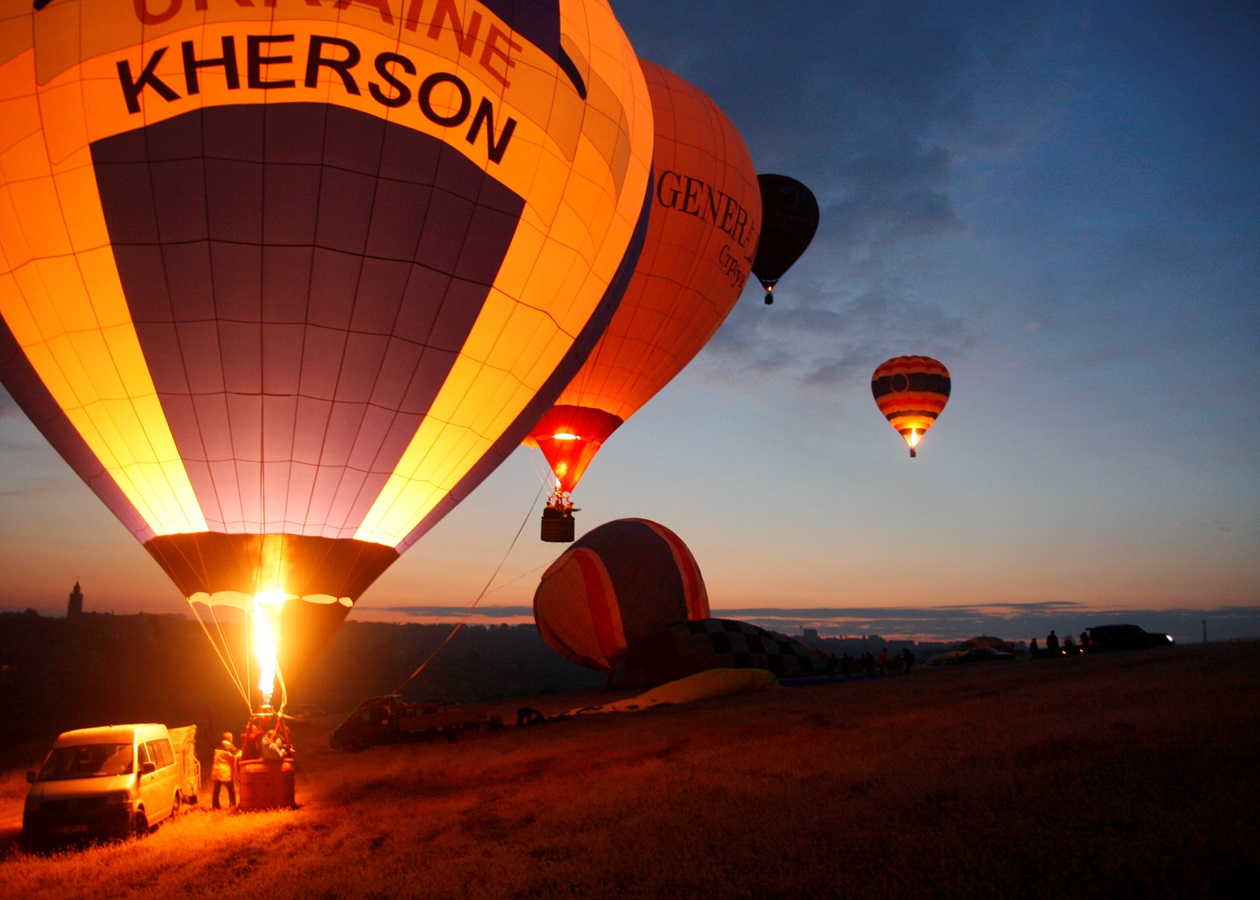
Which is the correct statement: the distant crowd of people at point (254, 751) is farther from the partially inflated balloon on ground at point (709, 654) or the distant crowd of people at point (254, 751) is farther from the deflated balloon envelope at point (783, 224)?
the deflated balloon envelope at point (783, 224)

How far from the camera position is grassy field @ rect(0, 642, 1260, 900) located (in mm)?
5562

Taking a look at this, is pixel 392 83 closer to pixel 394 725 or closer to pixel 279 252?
pixel 279 252

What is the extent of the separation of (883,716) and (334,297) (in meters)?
7.90

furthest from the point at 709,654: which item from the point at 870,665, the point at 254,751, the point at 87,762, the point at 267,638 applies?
the point at 87,762

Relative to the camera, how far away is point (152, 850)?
311 inches

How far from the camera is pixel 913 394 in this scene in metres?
28.4

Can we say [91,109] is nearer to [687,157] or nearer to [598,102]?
[598,102]

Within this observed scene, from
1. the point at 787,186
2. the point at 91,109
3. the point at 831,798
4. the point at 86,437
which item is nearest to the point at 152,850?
the point at 86,437

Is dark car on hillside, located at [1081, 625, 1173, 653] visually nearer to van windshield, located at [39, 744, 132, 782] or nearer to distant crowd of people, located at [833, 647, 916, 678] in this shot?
distant crowd of people, located at [833, 647, 916, 678]

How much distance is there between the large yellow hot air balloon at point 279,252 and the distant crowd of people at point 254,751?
0.91 metres

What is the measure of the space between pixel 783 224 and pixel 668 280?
756cm

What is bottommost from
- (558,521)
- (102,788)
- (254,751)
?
(102,788)

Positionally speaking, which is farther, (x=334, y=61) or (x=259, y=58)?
(x=334, y=61)

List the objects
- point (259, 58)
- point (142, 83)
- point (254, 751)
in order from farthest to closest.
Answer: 1. point (254, 751)
2. point (259, 58)
3. point (142, 83)
